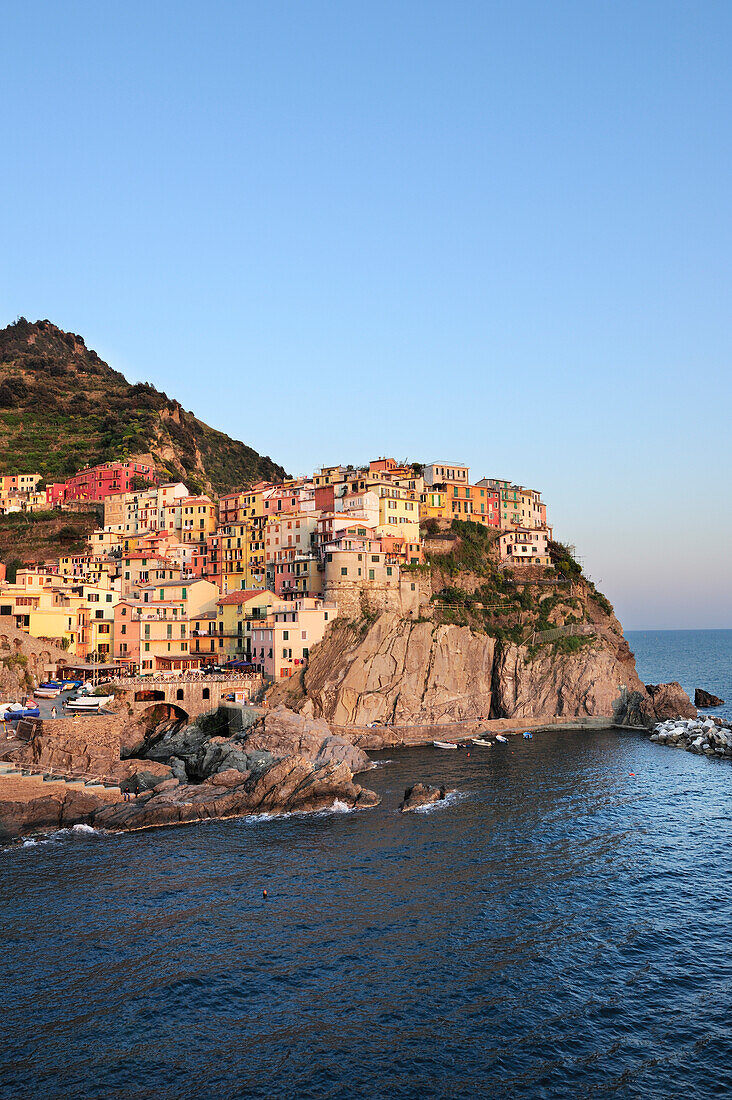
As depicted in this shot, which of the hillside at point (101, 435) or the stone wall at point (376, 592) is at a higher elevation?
the hillside at point (101, 435)

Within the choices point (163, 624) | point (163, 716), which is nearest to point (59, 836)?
point (163, 716)

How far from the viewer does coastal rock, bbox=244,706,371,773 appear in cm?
6538

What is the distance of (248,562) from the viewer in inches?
4299

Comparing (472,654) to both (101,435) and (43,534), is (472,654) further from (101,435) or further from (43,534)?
(101,435)

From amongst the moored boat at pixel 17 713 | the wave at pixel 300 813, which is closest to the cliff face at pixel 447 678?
the wave at pixel 300 813

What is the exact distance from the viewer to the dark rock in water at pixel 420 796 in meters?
55.0

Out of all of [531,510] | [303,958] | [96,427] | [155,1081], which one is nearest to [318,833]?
[303,958]

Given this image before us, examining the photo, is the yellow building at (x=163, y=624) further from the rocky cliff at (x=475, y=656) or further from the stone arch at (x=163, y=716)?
the rocky cliff at (x=475, y=656)

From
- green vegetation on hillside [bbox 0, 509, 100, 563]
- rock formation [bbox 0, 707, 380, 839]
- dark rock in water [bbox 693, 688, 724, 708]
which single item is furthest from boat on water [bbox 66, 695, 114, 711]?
dark rock in water [bbox 693, 688, 724, 708]

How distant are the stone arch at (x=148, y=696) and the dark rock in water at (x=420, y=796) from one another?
2648cm

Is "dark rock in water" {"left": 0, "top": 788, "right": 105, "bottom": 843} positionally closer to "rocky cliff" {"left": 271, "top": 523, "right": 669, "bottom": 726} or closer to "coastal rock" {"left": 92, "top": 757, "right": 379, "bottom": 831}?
"coastal rock" {"left": 92, "top": 757, "right": 379, "bottom": 831}

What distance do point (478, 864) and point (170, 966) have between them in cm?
1782

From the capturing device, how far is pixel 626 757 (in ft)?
242

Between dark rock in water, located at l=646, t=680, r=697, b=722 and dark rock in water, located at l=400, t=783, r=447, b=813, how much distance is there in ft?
150
